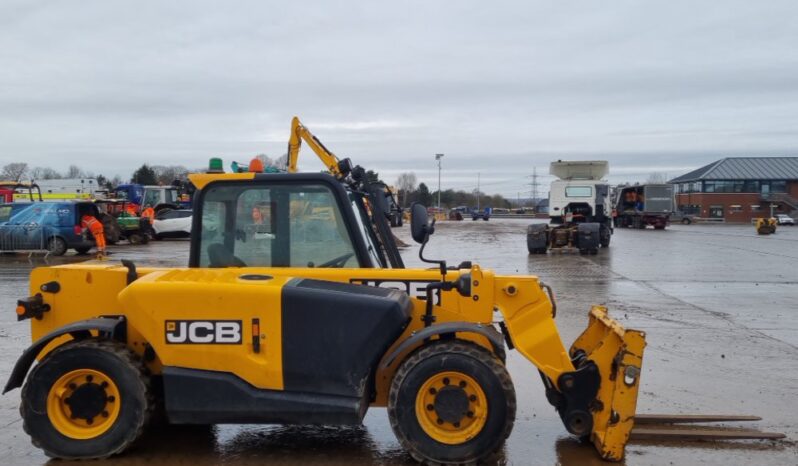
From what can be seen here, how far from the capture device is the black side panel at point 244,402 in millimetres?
4559

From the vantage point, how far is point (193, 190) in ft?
17.9

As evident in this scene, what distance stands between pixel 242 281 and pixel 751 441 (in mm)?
Answer: 3940

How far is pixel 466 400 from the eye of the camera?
178 inches

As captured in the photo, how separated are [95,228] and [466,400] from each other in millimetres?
18366

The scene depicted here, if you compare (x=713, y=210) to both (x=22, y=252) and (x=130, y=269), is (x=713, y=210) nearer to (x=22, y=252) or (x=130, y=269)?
(x=22, y=252)

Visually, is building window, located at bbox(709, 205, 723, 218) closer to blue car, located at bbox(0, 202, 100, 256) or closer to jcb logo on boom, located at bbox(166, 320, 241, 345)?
blue car, located at bbox(0, 202, 100, 256)

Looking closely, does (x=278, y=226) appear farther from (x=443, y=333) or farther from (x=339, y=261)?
(x=443, y=333)

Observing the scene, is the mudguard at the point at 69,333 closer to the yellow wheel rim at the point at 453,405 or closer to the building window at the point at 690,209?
the yellow wheel rim at the point at 453,405

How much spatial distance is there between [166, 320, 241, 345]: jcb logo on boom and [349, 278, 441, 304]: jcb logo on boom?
3.01ft

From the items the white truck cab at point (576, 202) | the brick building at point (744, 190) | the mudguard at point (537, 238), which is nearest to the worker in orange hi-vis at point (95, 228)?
the mudguard at point (537, 238)

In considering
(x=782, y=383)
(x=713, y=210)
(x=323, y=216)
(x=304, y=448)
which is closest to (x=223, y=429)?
(x=304, y=448)

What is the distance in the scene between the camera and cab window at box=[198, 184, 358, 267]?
204 inches

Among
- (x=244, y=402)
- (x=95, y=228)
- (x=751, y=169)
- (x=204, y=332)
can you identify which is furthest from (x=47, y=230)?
(x=751, y=169)

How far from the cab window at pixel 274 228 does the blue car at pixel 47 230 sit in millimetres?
17677
